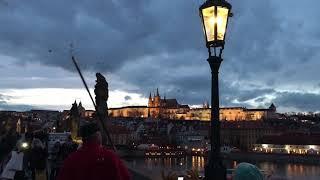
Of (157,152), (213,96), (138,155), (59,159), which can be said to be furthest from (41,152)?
(157,152)

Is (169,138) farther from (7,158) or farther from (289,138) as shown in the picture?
(7,158)

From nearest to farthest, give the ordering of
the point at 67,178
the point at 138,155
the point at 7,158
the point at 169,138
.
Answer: the point at 67,178, the point at 7,158, the point at 138,155, the point at 169,138

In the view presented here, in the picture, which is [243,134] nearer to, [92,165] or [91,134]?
[91,134]

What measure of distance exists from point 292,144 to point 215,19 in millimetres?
104141

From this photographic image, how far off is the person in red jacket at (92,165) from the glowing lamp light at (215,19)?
2492 mm

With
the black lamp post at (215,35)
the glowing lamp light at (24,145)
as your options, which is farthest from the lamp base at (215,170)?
the glowing lamp light at (24,145)

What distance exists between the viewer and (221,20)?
5.89 metres

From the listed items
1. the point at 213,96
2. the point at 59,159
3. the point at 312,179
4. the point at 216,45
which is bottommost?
the point at 312,179

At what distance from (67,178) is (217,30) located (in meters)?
2.76

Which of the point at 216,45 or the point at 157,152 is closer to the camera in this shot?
the point at 216,45

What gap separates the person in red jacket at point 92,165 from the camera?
3.67 m

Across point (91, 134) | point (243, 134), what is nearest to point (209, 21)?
point (91, 134)

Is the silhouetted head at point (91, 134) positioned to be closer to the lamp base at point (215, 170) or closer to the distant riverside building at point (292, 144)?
the lamp base at point (215, 170)

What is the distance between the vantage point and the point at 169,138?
129500mm
